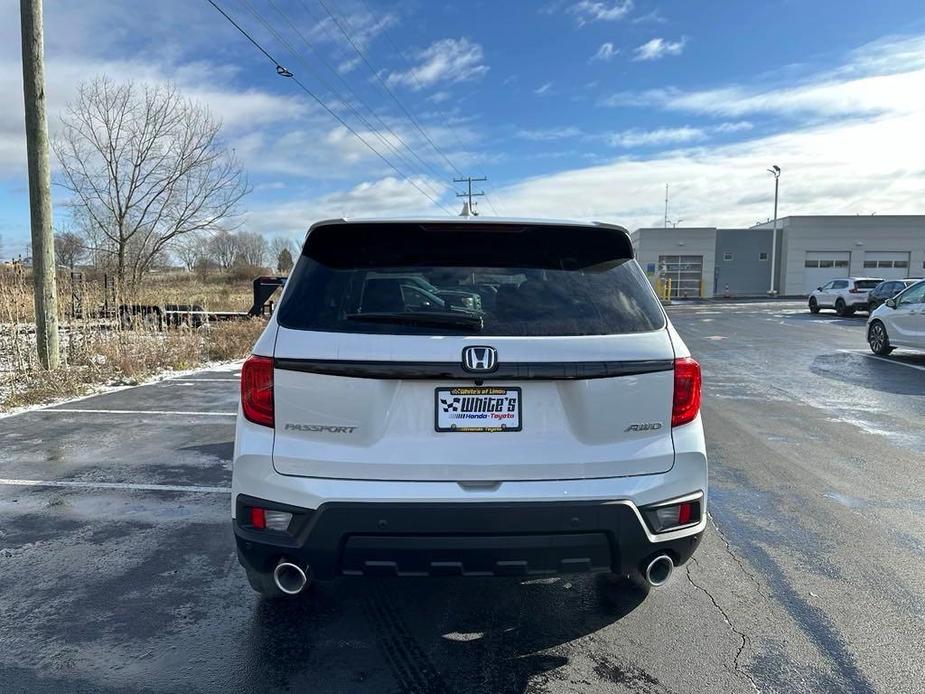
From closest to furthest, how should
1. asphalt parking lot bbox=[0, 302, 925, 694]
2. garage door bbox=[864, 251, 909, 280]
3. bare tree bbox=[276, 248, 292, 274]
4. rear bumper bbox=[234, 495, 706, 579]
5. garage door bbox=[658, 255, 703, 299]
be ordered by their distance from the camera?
rear bumper bbox=[234, 495, 706, 579], asphalt parking lot bbox=[0, 302, 925, 694], bare tree bbox=[276, 248, 292, 274], garage door bbox=[864, 251, 909, 280], garage door bbox=[658, 255, 703, 299]

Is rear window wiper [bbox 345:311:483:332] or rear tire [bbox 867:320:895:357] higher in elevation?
rear window wiper [bbox 345:311:483:332]

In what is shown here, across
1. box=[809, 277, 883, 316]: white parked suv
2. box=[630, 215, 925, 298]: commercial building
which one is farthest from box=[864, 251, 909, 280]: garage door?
box=[809, 277, 883, 316]: white parked suv

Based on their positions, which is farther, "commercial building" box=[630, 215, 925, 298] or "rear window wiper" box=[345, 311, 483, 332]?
"commercial building" box=[630, 215, 925, 298]

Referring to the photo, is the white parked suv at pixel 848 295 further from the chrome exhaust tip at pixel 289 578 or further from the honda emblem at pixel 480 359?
the chrome exhaust tip at pixel 289 578

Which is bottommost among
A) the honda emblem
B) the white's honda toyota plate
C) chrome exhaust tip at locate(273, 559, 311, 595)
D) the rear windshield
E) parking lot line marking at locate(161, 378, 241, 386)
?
parking lot line marking at locate(161, 378, 241, 386)

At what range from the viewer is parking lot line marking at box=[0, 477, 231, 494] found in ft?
16.4

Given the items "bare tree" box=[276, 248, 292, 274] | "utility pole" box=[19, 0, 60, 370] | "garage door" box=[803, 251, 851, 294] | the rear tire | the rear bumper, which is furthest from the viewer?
"garage door" box=[803, 251, 851, 294]

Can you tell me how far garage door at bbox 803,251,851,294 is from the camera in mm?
50000

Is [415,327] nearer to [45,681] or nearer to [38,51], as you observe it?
[45,681]

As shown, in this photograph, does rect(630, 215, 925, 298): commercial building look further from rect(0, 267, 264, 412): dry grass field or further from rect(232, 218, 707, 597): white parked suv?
rect(232, 218, 707, 597): white parked suv

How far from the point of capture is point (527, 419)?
2.51 meters

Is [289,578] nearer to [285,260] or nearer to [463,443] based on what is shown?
[463,443]

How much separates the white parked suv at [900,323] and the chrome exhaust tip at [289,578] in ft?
42.9

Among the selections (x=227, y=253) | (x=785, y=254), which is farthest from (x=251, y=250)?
(x=785, y=254)
